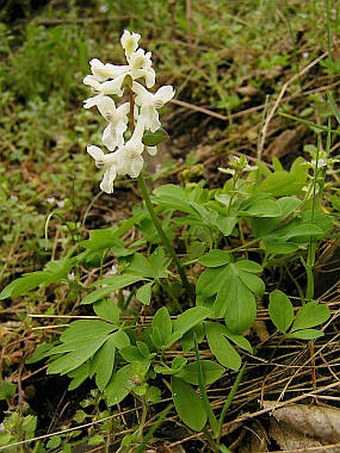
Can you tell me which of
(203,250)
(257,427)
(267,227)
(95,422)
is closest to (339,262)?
(267,227)

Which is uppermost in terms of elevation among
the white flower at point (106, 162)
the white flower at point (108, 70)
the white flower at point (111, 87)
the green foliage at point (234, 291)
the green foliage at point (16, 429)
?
the white flower at point (108, 70)

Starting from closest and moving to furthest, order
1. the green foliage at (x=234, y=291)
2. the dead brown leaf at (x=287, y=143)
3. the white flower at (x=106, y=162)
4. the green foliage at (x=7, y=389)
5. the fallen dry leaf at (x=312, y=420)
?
1. the fallen dry leaf at (x=312, y=420)
2. the green foliage at (x=234, y=291)
3. the white flower at (x=106, y=162)
4. the green foliage at (x=7, y=389)
5. the dead brown leaf at (x=287, y=143)

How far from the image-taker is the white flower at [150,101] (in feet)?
5.07

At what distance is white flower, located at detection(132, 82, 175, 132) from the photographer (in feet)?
5.07

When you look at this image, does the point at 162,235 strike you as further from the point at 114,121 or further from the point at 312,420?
the point at 312,420

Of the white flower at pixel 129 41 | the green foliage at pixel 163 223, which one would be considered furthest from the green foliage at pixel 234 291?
the white flower at pixel 129 41

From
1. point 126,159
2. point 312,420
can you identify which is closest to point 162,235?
point 126,159

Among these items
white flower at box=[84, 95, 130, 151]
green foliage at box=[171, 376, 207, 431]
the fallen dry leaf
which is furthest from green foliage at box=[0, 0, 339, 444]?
the fallen dry leaf

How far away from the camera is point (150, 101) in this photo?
1.55 m

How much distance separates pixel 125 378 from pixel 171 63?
252 centimetres

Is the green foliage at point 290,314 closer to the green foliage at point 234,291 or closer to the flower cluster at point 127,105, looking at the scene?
the green foliage at point 234,291

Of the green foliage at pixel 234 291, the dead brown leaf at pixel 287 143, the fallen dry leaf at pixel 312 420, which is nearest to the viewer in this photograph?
the fallen dry leaf at pixel 312 420

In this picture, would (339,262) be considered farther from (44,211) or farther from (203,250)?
(44,211)

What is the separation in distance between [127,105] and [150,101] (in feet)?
0.29
